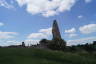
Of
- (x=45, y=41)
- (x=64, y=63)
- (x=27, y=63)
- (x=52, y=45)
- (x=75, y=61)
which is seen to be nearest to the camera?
(x=27, y=63)

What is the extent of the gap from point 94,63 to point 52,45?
23417mm

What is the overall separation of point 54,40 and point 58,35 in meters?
5.21

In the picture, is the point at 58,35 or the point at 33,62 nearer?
the point at 33,62

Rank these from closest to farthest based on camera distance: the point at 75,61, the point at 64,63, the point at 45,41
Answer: the point at 64,63
the point at 75,61
the point at 45,41

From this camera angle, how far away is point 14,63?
21.5 meters

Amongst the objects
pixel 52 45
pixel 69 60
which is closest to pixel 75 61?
pixel 69 60

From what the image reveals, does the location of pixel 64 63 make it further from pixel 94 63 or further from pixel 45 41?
pixel 45 41

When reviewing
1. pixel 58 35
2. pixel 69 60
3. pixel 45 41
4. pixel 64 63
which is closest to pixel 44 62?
pixel 64 63

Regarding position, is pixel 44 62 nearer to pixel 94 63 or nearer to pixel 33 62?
pixel 33 62

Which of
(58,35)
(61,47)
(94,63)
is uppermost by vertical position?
(58,35)

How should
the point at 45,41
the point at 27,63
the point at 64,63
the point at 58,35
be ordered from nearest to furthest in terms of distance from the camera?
the point at 27,63 < the point at 64,63 < the point at 45,41 < the point at 58,35

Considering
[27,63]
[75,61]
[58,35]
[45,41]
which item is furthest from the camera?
[58,35]

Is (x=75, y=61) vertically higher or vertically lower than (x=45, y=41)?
lower

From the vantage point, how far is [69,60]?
25406 mm
